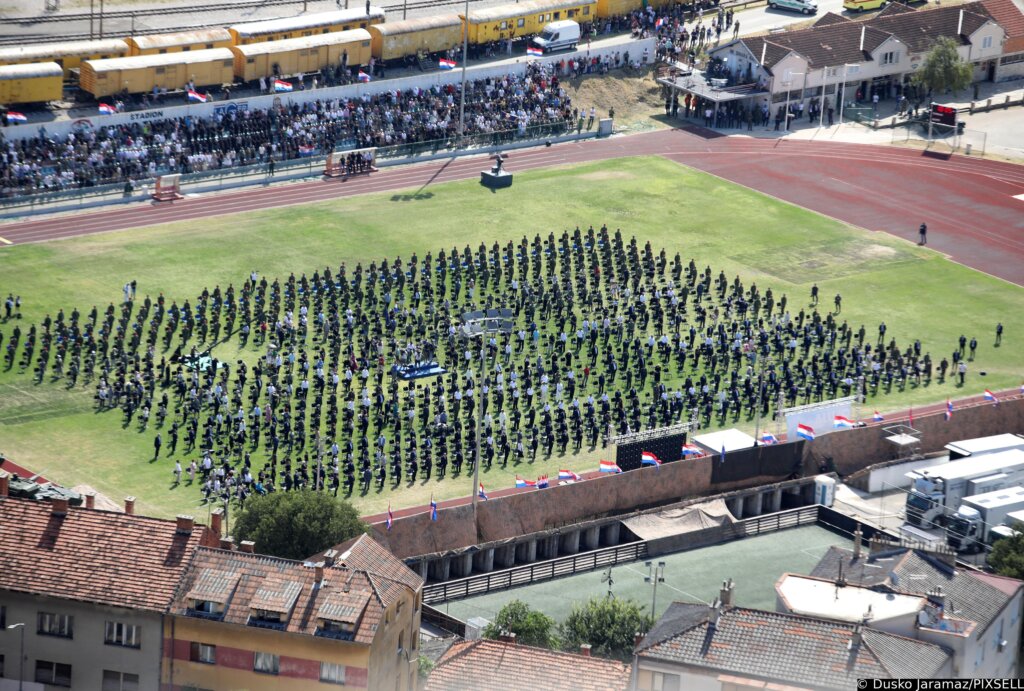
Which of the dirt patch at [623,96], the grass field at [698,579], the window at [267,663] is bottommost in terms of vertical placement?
the grass field at [698,579]

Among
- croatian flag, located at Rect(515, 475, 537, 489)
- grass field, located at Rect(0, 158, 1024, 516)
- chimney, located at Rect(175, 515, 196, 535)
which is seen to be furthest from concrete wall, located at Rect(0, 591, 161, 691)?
grass field, located at Rect(0, 158, 1024, 516)

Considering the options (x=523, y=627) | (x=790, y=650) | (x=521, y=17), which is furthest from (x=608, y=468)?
(x=521, y=17)

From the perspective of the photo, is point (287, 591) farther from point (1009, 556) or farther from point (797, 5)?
point (797, 5)

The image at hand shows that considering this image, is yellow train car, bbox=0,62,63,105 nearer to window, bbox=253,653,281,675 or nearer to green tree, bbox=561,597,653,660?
green tree, bbox=561,597,653,660

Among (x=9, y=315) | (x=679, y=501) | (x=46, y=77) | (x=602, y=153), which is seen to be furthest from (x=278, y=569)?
(x=602, y=153)

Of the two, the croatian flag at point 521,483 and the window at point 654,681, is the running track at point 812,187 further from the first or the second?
the window at point 654,681

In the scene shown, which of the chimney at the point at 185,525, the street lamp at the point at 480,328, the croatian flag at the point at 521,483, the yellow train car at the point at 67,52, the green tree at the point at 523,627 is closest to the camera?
the chimney at the point at 185,525

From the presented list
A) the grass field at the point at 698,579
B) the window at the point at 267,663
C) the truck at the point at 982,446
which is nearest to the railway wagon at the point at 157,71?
the grass field at the point at 698,579
